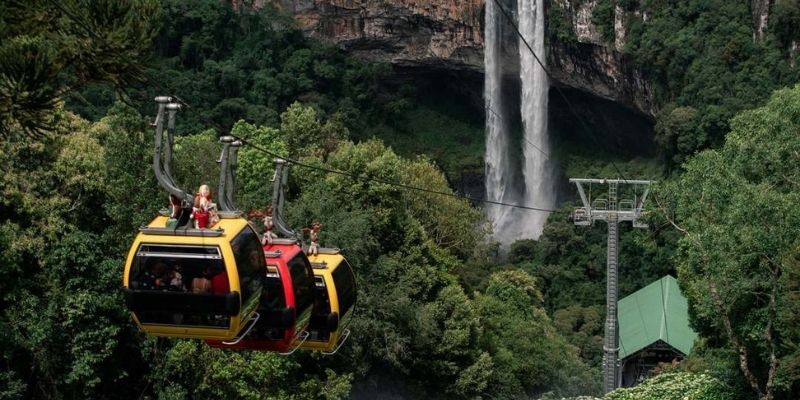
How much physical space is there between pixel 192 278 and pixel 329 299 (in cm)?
379

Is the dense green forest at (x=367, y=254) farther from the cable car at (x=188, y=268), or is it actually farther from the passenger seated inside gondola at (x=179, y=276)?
the passenger seated inside gondola at (x=179, y=276)

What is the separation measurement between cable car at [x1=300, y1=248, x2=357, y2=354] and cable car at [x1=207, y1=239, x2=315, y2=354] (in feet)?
2.48

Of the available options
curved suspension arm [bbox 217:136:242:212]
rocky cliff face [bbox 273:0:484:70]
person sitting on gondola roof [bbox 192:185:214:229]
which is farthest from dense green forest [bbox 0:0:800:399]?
rocky cliff face [bbox 273:0:484:70]

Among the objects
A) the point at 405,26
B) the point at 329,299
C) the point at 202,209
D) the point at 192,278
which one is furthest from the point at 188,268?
the point at 405,26

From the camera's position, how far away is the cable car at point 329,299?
20375mm

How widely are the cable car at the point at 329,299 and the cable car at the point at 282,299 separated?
29.8 inches

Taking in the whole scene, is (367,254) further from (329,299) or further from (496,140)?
(496,140)

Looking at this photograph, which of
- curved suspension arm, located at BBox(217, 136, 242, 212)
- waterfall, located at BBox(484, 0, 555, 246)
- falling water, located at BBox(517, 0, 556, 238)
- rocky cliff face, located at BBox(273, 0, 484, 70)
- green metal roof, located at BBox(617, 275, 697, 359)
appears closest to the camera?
curved suspension arm, located at BBox(217, 136, 242, 212)

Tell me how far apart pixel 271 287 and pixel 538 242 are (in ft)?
135

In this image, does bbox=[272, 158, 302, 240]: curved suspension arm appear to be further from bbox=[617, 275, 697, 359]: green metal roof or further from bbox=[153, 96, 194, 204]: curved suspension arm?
bbox=[617, 275, 697, 359]: green metal roof

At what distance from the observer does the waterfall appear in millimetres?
67688

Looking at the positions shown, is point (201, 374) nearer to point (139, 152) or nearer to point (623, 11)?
point (139, 152)

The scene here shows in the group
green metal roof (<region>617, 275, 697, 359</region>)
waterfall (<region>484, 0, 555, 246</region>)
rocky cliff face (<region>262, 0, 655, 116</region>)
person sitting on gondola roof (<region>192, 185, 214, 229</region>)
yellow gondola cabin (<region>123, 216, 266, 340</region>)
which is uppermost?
rocky cliff face (<region>262, 0, 655, 116</region>)

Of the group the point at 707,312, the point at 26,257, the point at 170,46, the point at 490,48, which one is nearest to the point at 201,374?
the point at 26,257
